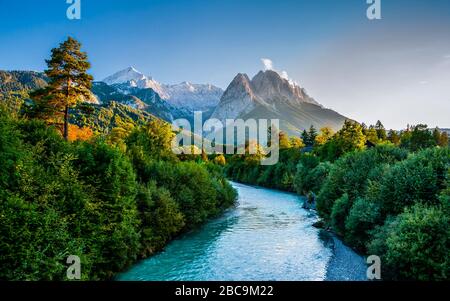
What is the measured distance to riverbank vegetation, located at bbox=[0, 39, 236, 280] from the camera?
14641 millimetres

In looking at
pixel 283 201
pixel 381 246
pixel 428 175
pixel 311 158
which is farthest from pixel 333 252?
pixel 311 158

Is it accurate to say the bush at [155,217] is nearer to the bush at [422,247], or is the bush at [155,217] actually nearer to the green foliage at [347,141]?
the bush at [422,247]

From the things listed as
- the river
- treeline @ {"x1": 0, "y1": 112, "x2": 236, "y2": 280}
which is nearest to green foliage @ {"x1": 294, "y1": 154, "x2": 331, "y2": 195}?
the river

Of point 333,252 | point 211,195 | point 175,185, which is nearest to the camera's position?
point 333,252

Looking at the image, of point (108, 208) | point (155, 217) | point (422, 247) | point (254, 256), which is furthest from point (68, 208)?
point (422, 247)

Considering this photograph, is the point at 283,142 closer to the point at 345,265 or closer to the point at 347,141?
the point at 347,141

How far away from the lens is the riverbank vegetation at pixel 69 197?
1464 cm

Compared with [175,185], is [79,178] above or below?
above

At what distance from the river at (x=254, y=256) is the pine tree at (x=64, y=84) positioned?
1745cm

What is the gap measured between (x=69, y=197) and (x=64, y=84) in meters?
19.7

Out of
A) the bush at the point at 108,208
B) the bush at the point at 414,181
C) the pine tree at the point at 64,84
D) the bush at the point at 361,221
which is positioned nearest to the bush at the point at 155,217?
the bush at the point at 108,208
